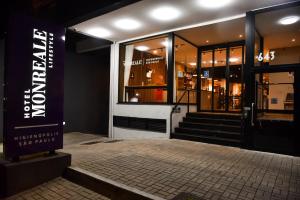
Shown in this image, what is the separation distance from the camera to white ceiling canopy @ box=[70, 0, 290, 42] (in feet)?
21.4

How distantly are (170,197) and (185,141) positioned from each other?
468 cm

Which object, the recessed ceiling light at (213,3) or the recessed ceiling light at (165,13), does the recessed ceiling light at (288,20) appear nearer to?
the recessed ceiling light at (213,3)

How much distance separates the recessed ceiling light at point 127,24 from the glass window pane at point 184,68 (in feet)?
6.74

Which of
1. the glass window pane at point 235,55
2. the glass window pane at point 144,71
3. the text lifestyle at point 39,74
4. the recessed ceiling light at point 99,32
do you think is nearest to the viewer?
the text lifestyle at point 39,74

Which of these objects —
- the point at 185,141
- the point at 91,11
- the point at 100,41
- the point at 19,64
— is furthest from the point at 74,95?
the point at 19,64

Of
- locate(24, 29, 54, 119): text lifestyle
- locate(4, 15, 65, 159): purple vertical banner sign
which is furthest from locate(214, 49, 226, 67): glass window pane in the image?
locate(24, 29, 54, 119): text lifestyle

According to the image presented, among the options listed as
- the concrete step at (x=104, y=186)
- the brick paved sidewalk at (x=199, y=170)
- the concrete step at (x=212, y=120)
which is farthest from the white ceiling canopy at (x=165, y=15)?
the concrete step at (x=104, y=186)

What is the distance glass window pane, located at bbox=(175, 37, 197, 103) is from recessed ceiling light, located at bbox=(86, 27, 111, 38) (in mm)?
3184

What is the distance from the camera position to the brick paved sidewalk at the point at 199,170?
361cm

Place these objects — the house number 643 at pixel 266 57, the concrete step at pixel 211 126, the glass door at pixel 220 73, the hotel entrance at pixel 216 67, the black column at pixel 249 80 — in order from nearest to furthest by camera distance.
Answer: the black column at pixel 249 80
the house number 643 at pixel 266 57
the concrete step at pixel 211 126
the hotel entrance at pixel 216 67
the glass door at pixel 220 73

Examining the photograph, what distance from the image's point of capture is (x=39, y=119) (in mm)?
4359

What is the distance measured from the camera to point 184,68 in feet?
39.4

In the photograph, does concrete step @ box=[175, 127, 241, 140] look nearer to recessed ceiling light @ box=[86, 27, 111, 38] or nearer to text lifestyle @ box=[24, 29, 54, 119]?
recessed ceiling light @ box=[86, 27, 111, 38]

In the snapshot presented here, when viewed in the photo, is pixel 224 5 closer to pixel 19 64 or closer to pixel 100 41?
pixel 19 64
